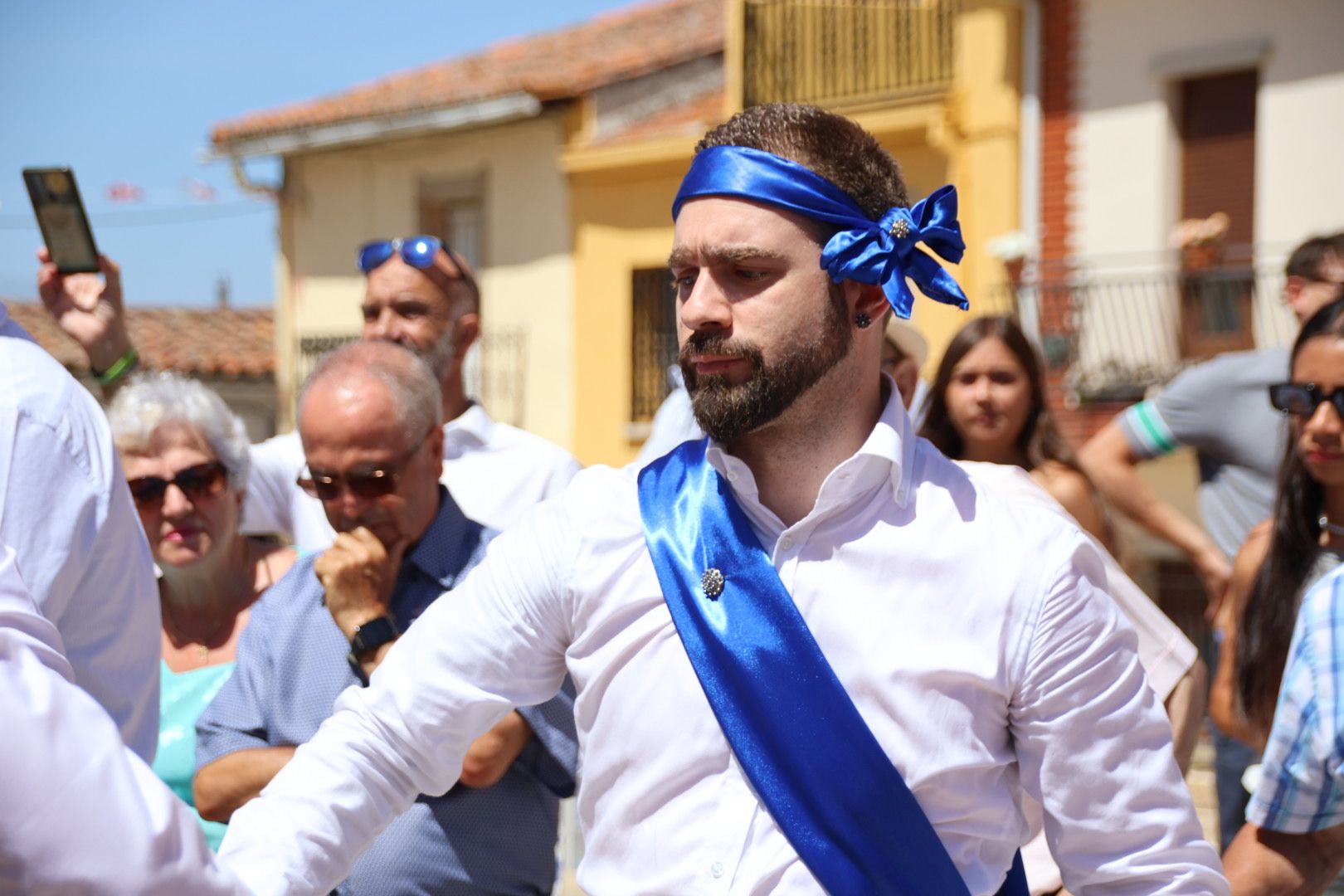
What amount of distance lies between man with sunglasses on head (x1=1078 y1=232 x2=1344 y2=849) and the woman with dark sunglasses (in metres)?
0.80

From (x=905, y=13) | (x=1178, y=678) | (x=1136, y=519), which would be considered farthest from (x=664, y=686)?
(x=905, y=13)

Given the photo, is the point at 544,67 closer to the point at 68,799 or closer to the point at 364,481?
the point at 364,481

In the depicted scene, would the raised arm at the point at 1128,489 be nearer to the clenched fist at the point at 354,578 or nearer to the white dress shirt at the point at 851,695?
the clenched fist at the point at 354,578

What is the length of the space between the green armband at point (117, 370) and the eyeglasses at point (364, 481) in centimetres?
105

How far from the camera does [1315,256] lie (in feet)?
14.9

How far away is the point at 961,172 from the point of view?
48.3ft

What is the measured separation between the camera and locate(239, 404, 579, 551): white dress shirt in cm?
421

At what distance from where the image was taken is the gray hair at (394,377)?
3275 millimetres

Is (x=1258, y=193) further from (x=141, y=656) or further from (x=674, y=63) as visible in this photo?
(x=141, y=656)

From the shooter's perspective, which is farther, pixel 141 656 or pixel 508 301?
pixel 508 301

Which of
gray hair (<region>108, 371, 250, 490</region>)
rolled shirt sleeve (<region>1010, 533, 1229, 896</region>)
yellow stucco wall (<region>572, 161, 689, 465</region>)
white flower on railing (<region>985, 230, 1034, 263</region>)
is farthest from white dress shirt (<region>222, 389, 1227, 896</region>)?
yellow stucco wall (<region>572, 161, 689, 465</region>)

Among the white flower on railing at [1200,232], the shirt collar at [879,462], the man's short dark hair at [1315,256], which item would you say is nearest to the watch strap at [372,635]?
the shirt collar at [879,462]

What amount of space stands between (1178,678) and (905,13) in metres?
14.0

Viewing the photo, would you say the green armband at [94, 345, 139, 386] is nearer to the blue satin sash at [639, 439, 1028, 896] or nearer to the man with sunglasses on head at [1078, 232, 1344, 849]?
the blue satin sash at [639, 439, 1028, 896]
